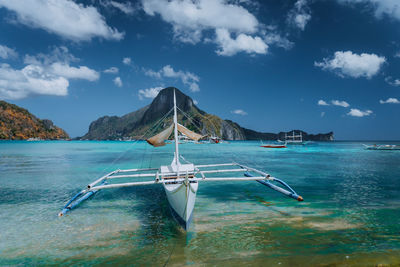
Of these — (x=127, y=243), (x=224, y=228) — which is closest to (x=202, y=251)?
(x=224, y=228)

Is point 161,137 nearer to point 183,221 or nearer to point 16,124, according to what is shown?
point 183,221

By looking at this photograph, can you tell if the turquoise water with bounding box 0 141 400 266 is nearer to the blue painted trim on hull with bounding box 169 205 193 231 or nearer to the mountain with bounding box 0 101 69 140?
the blue painted trim on hull with bounding box 169 205 193 231

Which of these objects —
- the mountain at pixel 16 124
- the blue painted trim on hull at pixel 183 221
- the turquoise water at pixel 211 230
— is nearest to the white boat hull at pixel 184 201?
the blue painted trim on hull at pixel 183 221

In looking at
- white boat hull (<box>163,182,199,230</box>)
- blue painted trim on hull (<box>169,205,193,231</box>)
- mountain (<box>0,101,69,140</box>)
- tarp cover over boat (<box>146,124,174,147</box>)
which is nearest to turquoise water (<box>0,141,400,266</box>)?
blue painted trim on hull (<box>169,205,193,231</box>)

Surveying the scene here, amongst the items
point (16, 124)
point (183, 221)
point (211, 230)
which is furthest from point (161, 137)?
point (16, 124)

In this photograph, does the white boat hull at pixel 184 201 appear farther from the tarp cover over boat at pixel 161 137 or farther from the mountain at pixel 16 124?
the mountain at pixel 16 124

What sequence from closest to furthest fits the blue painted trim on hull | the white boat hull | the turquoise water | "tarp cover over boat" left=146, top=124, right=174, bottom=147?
the turquoise water → the white boat hull → the blue painted trim on hull → "tarp cover over boat" left=146, top=124, right=174, bottom=147

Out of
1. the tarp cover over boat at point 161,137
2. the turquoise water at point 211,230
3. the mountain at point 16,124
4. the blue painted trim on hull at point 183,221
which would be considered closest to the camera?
the turquoise water at point 211,230

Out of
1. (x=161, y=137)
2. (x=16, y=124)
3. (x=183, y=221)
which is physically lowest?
(x=183, y=221)

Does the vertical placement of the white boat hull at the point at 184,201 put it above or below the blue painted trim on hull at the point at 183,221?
above

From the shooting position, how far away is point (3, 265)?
6426 mm

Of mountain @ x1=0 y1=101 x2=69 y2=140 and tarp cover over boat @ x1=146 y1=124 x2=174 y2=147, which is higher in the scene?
mountain @ x1=0 y1=101 x2=69 y2=140

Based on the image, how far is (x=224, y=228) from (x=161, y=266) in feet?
10.8

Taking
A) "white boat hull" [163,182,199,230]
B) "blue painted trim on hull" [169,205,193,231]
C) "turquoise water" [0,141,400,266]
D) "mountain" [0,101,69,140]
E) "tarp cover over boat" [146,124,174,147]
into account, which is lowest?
"turquoise water" [0,141,400,266]
